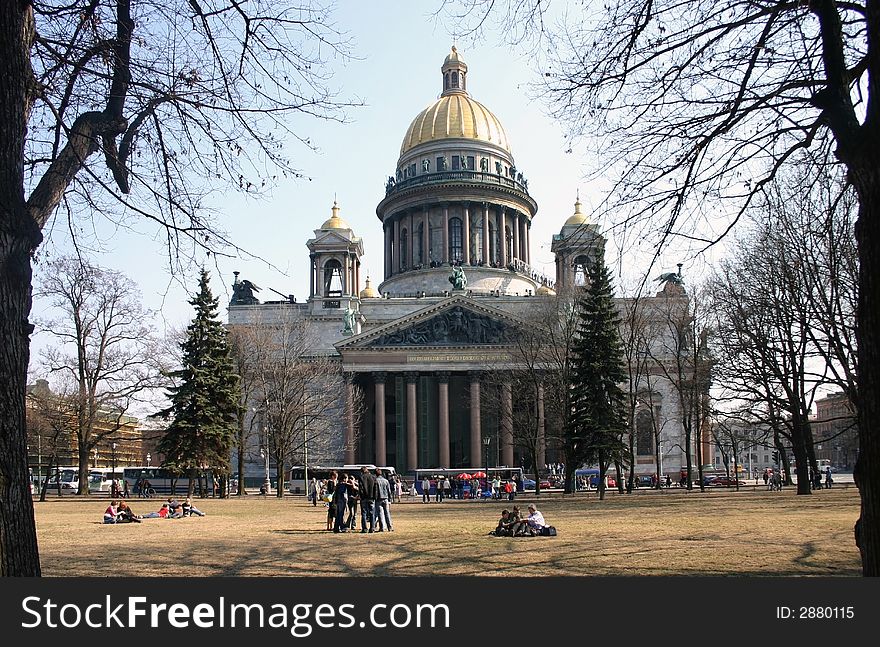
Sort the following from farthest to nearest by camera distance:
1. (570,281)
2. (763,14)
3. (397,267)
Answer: (397,267)
(570,281)
(763,14)

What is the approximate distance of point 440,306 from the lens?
239 feet

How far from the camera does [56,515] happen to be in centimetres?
3120

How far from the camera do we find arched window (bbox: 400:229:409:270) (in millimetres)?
94688

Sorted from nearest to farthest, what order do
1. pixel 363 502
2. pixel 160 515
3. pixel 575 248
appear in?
pixel 575 248 < pixel 363 502 < pixel 160 515

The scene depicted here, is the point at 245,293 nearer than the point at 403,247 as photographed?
Yes

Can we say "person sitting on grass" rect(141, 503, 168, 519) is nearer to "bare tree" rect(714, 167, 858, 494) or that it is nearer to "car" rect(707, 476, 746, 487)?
"bare tree" rect(714, 167, 858, 494)

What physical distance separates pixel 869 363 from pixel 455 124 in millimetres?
89851

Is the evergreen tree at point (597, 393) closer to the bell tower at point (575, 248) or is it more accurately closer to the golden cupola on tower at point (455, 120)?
the bell tower at point (575, 248)

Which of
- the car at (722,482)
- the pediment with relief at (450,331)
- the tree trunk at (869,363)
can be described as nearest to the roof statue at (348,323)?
the pediment with relief at (450,331)

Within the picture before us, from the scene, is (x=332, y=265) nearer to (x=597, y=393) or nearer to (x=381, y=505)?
(x=597, y=393)

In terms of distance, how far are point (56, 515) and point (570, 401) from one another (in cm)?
2406

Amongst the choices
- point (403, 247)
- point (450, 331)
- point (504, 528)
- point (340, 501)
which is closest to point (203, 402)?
point (340, 501)

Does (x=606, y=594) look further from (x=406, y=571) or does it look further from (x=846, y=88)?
(x=406, y=571)

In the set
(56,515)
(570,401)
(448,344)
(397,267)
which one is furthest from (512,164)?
(56,515)
